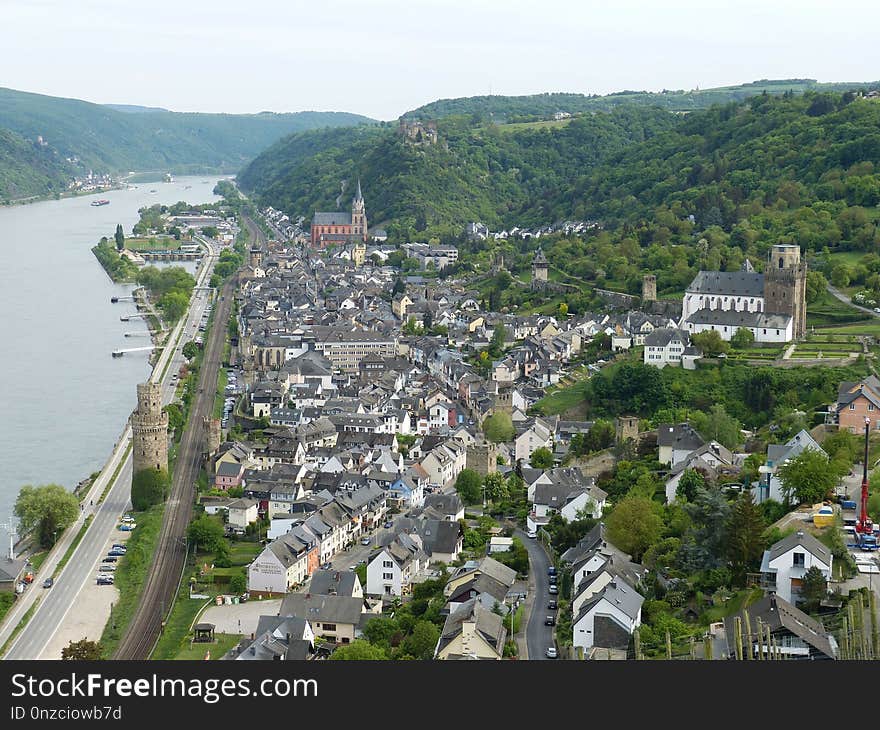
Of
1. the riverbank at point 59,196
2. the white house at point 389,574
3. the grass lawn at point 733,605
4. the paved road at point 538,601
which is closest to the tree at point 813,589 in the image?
the grass lawn at point 733,605

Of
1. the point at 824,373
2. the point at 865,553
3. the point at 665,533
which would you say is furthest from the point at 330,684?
the point at 824,373

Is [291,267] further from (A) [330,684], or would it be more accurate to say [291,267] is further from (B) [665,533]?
(A) [330,684]

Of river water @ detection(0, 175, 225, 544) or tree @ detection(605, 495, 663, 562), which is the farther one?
river water @ detection(0, 175, 225, 544)

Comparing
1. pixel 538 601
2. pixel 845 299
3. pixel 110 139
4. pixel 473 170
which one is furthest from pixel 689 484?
pixel 110 139

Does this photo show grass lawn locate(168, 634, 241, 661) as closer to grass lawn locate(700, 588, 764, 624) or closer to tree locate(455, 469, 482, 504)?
grass lawn locate(700, 588, 764, 624)

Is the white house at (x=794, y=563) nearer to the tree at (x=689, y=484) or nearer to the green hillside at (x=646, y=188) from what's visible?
the tree at (x=689, y=484)

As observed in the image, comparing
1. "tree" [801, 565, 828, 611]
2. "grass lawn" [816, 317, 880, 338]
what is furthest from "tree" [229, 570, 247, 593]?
"grass lawn" [816, 317, 880, 338]

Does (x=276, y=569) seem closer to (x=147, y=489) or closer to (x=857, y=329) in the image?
(x=147, y=489)
